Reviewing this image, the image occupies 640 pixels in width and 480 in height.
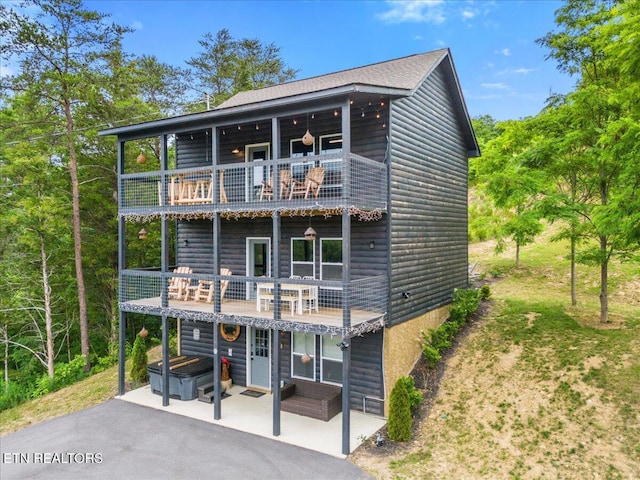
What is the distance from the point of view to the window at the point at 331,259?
11469mm

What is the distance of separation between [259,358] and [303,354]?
161 centimetres

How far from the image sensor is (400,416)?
9141mm

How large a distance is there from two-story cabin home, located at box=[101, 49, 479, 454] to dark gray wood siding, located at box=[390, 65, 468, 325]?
63mm

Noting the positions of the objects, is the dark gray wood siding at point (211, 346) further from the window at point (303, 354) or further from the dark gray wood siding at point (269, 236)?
the dark gray wood siding at point (269, 236)

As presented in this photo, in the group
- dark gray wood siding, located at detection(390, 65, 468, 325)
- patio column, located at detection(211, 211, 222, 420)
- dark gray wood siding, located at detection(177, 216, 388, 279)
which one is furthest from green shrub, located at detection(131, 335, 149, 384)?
dark gray wood siding, located at detection(390, 65, 468, 325)

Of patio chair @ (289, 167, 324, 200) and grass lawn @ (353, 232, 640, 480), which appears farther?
patio chair @ (289, 167, 324, 200)

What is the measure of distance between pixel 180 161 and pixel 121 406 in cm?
777

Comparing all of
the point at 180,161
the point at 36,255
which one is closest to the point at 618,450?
the point at 180,161

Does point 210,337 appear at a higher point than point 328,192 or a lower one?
lower

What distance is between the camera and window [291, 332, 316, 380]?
38.6ft

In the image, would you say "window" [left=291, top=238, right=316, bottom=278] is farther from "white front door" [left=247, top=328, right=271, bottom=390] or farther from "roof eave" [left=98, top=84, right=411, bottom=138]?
"roof eave" [left=98, top=84, right=411, bottom=138]

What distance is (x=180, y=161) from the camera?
1438 centimetres

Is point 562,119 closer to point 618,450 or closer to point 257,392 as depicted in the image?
point 618,450

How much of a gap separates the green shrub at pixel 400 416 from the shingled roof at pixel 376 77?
6.80m
